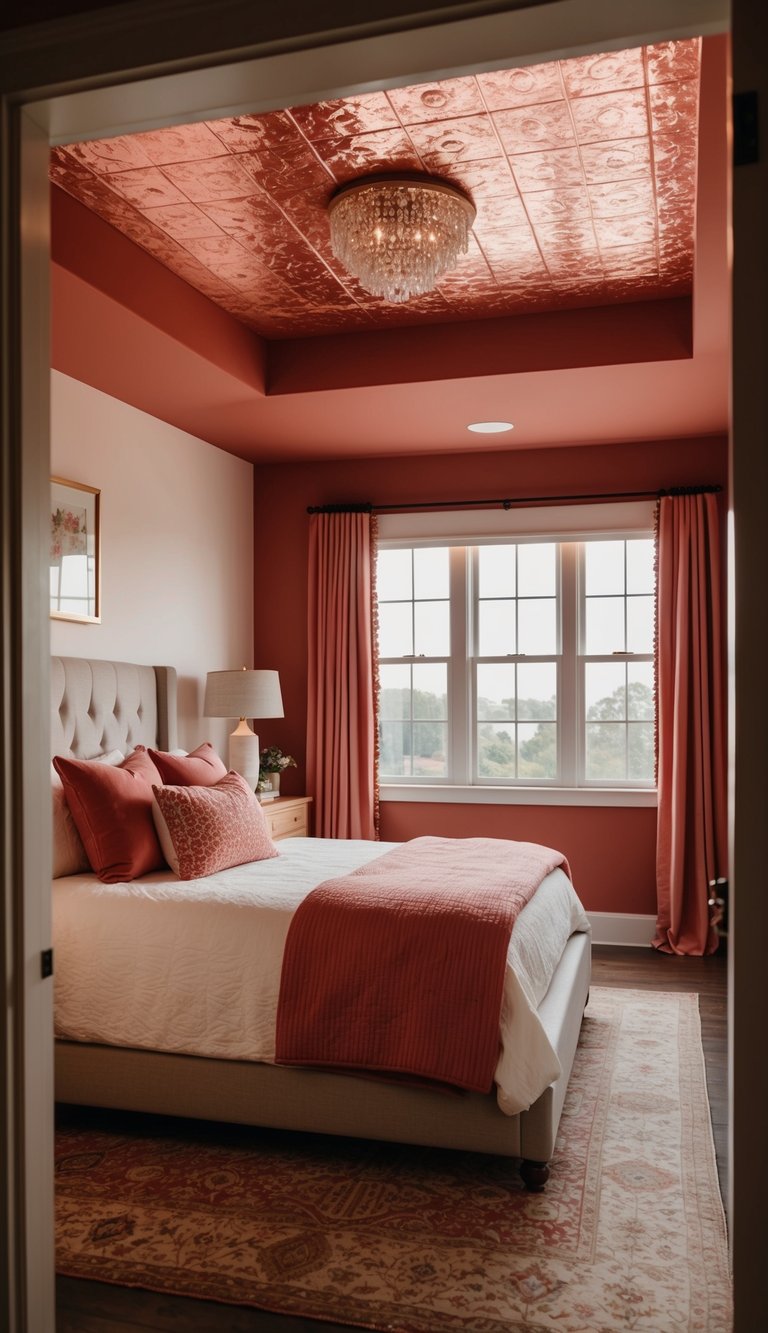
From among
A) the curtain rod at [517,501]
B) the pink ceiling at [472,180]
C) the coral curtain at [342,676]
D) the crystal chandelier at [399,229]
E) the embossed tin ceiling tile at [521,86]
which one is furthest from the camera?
the coral curtain at [342,676]

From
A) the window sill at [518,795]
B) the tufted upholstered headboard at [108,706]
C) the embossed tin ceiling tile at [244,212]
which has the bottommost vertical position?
the window sill at [518,795]

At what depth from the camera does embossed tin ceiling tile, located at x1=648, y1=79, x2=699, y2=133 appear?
300 cm

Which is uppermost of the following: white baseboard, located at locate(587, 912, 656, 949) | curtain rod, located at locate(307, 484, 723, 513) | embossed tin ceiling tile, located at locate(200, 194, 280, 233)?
embossed tin ceiling tile, located at locate(200, 194, 280, 233)

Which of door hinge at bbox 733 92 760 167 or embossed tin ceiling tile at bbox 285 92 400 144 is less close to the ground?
embossed tin ceiling tile at bbox 285 92 400 144

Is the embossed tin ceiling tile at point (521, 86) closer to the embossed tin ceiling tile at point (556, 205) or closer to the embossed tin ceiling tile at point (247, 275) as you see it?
the embossed tin ceiling tile at point (556, 205)

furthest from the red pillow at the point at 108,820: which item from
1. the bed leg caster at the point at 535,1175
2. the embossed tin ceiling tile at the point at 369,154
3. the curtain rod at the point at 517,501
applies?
the curtain rod at the point at 517,501

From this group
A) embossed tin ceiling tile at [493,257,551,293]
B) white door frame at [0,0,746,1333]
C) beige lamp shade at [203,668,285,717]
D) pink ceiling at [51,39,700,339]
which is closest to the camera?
white door frame at [0,0,746,1333]

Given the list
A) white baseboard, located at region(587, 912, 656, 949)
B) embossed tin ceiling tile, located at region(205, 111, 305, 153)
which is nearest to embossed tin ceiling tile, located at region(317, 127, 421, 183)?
embossed tin ceiling tile, located at region(205, 111, 305, 153)

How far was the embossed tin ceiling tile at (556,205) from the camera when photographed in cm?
365

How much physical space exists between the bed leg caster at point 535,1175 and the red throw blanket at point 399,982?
307 mm

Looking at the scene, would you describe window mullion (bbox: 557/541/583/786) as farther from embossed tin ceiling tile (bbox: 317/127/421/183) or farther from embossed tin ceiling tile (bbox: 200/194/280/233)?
embossed tin ceiling tile (bbox: 317/127/421/183)

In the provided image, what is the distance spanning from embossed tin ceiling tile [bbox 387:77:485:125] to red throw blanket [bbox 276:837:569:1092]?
2309mm

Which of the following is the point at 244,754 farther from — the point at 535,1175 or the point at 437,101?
the point at 437,101

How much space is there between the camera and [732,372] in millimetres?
1410
